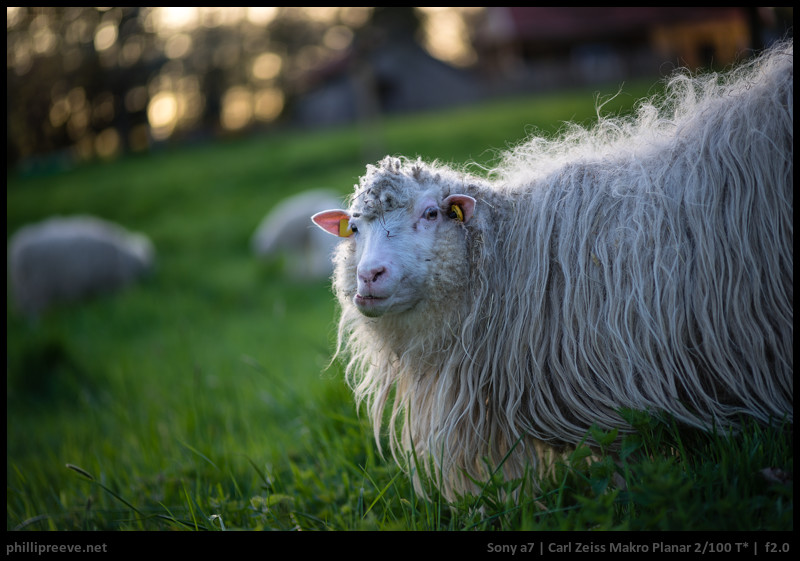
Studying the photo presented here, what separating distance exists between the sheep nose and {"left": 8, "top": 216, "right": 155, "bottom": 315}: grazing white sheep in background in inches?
372

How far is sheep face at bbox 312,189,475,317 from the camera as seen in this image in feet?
7.42

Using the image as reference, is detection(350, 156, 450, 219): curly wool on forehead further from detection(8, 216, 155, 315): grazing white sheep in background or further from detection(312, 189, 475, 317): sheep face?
detection(8, 216, 155, 315): grazing white sheep in background

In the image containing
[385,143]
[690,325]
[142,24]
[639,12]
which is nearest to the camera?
[690,325]

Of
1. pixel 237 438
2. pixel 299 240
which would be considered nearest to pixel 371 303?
pixel 237 438

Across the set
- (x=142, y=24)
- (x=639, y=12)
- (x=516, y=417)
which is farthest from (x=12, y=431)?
(x=639, y=12)

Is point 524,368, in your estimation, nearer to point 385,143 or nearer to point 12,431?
point 12,431

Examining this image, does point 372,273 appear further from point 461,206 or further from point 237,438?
point 237,438

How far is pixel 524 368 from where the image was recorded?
2.35 metres

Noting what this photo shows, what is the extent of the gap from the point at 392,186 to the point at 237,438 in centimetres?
247

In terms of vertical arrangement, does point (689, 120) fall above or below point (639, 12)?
below

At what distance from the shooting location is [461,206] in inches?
94.9

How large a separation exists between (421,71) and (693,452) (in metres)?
30.4

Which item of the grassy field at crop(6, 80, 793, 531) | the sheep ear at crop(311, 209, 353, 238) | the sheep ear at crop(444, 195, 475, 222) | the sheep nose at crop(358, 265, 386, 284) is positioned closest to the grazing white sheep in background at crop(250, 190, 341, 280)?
the grassy field at crop(6, 80, 793, 531)

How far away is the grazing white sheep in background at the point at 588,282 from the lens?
2.19 m
